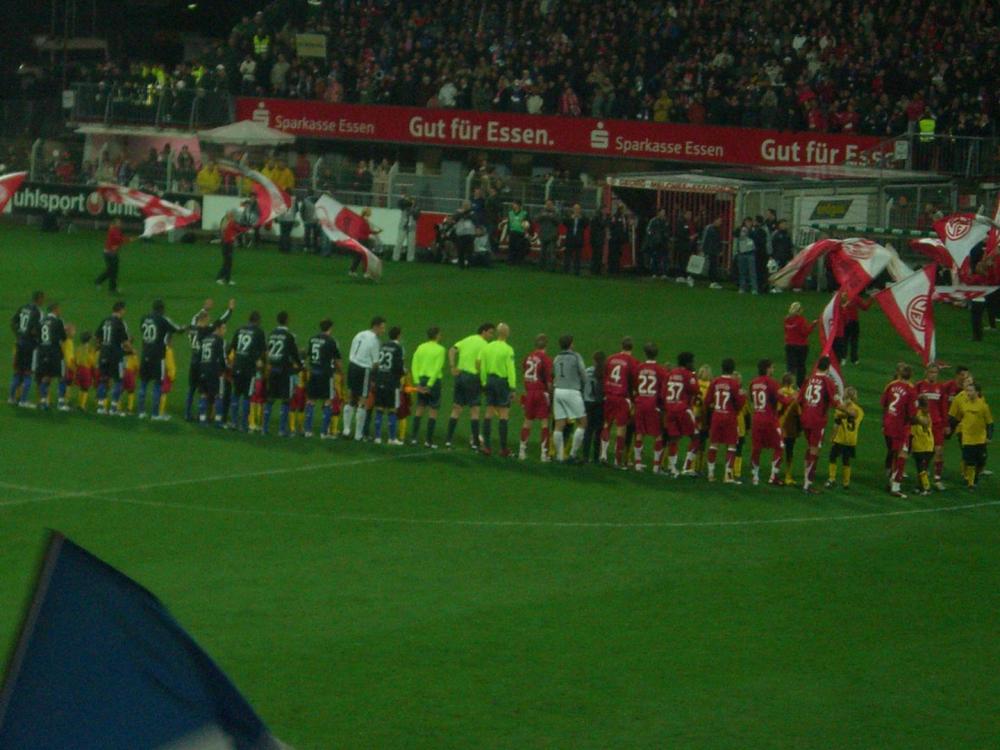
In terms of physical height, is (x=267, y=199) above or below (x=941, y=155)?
below

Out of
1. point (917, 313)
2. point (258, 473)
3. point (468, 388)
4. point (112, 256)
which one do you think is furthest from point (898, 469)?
point (112, 256)

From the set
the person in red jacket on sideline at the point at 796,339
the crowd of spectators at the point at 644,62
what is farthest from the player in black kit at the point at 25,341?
the crowd of spectators at the point at 644,62

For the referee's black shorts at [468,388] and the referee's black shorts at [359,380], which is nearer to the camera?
the referee's black shorts at [468,388]

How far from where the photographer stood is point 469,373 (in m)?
22.6

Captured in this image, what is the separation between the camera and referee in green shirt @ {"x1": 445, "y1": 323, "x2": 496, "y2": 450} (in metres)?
22.5

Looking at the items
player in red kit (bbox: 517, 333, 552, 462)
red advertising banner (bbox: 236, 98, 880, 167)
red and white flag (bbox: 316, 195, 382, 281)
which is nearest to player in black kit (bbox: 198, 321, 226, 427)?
player in red kit (bbox: 517, 333, 552, 462)

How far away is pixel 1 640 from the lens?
14180 millimetres

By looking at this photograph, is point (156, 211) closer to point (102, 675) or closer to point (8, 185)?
point (8, 185)

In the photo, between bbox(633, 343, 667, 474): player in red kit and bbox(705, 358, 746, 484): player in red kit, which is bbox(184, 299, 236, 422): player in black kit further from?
bbox(705, 358, 746, 484): player in red kit

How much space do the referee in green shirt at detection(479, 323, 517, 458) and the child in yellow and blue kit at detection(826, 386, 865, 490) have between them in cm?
440

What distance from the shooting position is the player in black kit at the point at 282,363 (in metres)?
23.1

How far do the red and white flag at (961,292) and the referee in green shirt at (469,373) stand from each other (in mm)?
11033

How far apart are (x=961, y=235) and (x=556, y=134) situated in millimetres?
17846

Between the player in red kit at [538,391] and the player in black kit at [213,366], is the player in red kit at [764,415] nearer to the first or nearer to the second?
the player in red kit at [538,391]
